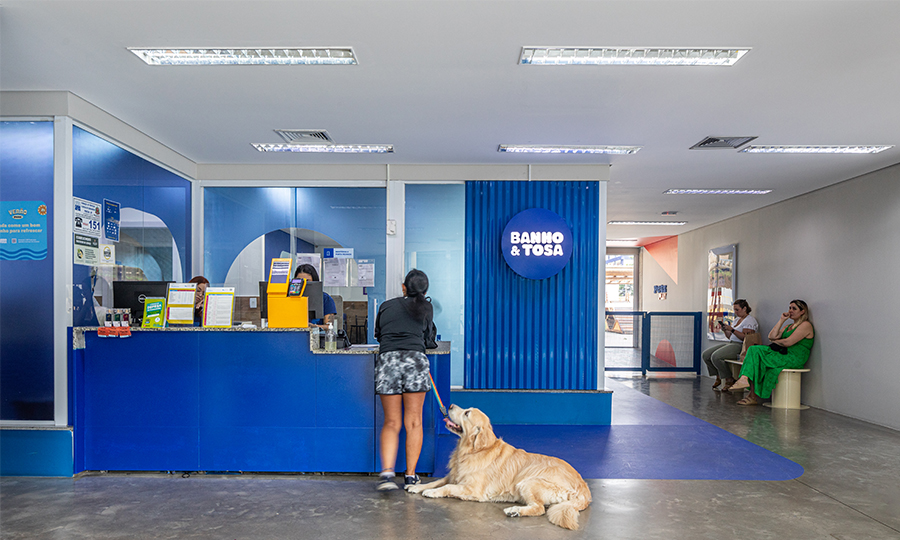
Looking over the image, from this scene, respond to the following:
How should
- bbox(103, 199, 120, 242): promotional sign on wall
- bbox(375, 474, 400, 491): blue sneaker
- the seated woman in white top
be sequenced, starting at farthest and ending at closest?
1. the seated woman in white top
2. bbox(103, 199, 120, 242): promotional sign on wall
3. bbox(375, 474, 400, 491): blue sneaker

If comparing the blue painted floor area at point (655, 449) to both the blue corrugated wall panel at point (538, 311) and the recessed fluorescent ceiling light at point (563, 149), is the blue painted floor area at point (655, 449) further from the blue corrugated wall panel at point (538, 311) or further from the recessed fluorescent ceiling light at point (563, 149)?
the recessed fluorescent ceiling light at point (563, 149)

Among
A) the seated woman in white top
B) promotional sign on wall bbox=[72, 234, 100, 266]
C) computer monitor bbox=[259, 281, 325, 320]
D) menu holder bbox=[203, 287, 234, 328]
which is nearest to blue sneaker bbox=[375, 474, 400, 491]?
computer monitor bbox=[259, 281, 325, 320]

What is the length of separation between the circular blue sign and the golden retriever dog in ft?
9.91

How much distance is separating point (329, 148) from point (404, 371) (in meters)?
2.93

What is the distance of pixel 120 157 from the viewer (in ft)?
16.8

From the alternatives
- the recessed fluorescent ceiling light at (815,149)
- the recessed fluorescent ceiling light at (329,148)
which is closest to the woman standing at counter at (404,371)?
the recessed fluorescent ceiling light at (329,148)

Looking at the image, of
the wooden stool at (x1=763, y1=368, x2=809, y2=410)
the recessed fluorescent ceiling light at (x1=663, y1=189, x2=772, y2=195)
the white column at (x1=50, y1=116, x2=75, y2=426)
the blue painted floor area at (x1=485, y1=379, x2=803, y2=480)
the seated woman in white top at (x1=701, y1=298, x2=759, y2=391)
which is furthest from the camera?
the seated woman in white top at (x1=701, y1=298, x2=759, y2=391)

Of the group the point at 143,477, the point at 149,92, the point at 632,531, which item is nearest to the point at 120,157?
the point at 149,92

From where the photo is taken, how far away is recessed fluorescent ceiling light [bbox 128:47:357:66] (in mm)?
3682

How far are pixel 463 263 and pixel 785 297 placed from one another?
5.36 meters

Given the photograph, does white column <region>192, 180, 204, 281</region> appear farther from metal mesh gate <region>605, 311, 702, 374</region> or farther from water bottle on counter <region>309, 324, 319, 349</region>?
metal mesh gate <region>605, 311, 702, 374</region>

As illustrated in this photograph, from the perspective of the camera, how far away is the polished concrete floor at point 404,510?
3.40 meters

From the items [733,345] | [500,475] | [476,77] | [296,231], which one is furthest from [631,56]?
[733,345]

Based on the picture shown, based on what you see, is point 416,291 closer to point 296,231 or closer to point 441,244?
point 441,244
